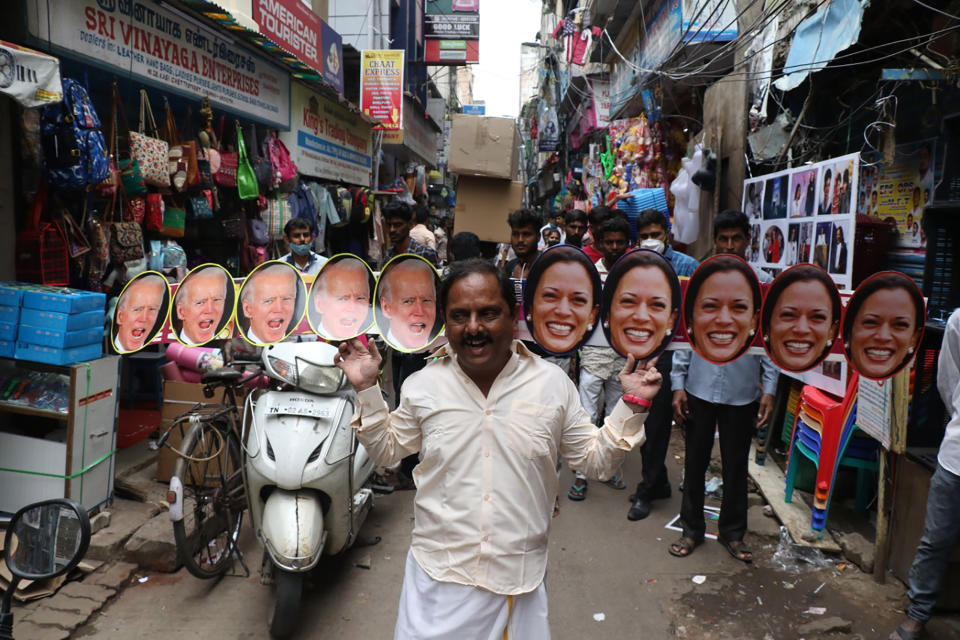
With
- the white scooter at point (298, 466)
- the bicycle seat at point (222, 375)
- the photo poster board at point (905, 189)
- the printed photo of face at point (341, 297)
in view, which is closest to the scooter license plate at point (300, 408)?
the white scooter at point (298, 466)

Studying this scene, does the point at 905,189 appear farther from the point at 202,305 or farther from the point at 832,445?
the point at 202,305

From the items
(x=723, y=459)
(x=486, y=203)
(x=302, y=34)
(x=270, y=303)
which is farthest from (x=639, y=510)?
(x=302, y=34)

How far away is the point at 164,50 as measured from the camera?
5184mm

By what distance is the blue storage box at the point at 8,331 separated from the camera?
3.46 metres

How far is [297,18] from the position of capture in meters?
8.34

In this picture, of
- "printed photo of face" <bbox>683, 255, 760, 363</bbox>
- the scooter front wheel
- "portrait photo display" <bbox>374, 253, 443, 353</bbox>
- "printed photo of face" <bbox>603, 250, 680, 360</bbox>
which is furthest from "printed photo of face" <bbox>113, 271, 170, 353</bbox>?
"printed photo of face" <bbox>683, 255, 760, 363</bbox>

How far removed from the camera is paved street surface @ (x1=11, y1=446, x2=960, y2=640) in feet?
9.96

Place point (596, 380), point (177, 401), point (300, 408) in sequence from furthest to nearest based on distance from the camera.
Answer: point (596, 380) < point (177, 401) < point (300, 408)

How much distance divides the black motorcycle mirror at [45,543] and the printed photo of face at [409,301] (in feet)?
3.77

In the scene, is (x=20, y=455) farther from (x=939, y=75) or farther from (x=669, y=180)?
(x=669, y=180)

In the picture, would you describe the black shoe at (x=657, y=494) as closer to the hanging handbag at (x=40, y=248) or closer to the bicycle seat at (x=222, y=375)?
the bicycle seat at (x=222, y=375)

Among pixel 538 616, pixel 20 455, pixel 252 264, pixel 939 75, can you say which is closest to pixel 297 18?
pixel 252 264

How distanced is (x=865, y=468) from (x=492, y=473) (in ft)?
11.5

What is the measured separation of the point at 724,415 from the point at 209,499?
9.62 ft
